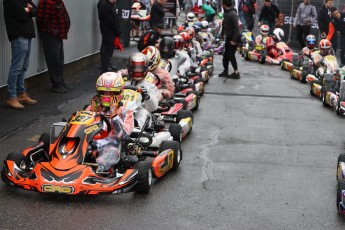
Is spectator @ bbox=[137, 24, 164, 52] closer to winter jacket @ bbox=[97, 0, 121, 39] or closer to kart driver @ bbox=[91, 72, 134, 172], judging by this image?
winter jacket @ bbox=[97, 0, 121, 39]

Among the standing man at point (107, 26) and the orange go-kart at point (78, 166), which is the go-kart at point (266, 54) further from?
the orange go-kart at point (78, 166)

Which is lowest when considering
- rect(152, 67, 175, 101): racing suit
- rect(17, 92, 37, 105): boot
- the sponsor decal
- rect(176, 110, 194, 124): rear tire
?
rect(17, 92, 37, 105): boot

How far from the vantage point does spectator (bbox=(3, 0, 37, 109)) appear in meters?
10.3

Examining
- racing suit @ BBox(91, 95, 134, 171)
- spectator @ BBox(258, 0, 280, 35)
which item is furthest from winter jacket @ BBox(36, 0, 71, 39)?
spectator @ BBox(258, 0, 280, 35)

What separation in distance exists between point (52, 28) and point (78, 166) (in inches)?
234

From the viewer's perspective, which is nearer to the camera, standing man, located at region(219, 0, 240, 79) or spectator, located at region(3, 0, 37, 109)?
spectator, located at region(3, 0, 37, 109)

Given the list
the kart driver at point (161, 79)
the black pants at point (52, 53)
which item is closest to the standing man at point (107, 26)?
the black pants at point (52, 53)

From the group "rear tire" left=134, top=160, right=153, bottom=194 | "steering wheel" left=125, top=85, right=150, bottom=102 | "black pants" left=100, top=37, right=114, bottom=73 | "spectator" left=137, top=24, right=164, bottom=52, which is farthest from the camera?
"black pants" left=100, top=37, right=114, bottom=73

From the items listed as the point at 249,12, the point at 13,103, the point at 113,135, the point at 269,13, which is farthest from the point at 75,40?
the point at 249,12

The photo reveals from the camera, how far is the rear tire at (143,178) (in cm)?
657

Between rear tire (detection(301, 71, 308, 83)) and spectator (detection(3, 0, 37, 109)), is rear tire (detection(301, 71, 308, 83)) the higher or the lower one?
the lower one

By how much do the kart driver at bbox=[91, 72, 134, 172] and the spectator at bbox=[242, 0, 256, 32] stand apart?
1988 centimetres

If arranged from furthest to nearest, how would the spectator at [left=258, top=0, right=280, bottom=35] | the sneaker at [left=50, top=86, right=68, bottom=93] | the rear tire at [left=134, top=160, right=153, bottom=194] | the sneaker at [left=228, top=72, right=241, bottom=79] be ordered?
the spectator at [left=258, top=0, right=280, bottom=35], the sneaker at [left=228, top=72, right=241, bottom=79], the sneaker at [left=50, top=86, right=68, bottom=93], the rear tire at [left=134, top=160, right=153, bottom=194]

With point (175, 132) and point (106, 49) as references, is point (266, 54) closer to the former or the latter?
point (106, 49)
